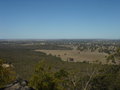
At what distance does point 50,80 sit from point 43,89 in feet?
3.69

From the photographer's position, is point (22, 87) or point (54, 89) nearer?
point (22, 87)

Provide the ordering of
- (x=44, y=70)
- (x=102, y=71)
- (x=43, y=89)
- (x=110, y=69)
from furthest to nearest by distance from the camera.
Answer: (x=110, y=69)
(x=102, y=71)
(x=44, y=70)
(x=43, y=89)

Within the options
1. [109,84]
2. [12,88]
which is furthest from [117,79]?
[12,88]

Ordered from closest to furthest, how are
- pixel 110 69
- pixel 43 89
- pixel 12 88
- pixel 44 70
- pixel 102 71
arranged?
pixel 12 88 → pixel 43 89 → pixel 44 70 → pixel 102 71 → pixel 110 69

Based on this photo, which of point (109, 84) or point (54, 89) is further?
point (109, 84)

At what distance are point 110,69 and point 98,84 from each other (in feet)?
16.9

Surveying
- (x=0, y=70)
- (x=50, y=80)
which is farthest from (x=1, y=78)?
(x=50, y=80)

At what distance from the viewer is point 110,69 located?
37344 mm

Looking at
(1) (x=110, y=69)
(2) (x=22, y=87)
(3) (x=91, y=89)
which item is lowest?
(3) (x=91, y=89)

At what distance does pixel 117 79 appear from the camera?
32.3 metres

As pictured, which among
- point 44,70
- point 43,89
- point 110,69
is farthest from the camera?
point 110,69

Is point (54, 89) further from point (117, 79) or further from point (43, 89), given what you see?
point (117, 79)

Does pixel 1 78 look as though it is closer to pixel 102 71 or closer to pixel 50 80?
pixel 50 80

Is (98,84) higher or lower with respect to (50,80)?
lower
